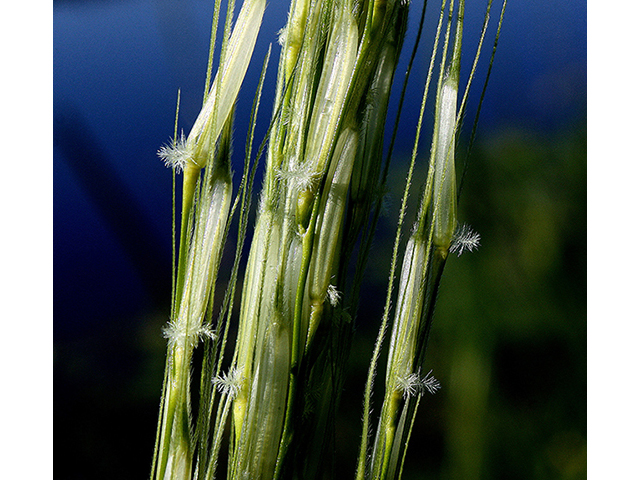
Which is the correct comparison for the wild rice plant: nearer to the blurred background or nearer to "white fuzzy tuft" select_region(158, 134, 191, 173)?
"white fuzzy tuft" select_region(158, 134, 191, 173)

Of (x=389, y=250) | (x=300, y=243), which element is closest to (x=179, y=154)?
(x=300, y=243)

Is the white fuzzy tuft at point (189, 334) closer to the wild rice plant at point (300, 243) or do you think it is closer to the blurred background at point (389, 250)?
the wild rice plant at point (300, 243)

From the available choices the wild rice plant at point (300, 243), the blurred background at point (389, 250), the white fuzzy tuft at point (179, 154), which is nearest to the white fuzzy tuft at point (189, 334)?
the wild rice plant at point (300, 243)

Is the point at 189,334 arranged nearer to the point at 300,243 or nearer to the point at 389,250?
the point at 300,243

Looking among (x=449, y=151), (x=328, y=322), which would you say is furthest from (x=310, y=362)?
(x=449, y=151)
